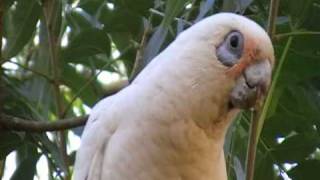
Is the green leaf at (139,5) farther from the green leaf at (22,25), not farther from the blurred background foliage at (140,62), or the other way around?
the green leaf at (22,25)

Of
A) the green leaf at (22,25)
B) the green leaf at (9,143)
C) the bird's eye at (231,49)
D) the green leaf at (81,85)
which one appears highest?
the green leaf at (22,25)

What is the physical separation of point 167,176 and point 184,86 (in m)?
0.12

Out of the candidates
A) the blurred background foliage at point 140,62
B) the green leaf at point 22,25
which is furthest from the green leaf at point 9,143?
the green leaf at point 22,25

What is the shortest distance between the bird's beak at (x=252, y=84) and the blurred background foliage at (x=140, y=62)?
14 cm

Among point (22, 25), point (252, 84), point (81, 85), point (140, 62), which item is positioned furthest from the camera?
point (81, 85)

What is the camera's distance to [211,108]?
1109mm

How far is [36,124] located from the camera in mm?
1322

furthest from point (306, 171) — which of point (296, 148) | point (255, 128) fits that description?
point (255, 128)

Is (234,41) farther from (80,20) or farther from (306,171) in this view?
(80,20)

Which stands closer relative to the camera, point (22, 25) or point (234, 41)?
point (234, 41)

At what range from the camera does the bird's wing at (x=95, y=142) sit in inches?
45.7

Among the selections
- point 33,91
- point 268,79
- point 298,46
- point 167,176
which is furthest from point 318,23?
point 33,91

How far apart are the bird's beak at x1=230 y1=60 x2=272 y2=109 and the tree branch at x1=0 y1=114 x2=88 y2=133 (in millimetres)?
321

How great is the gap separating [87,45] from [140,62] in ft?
0.64
